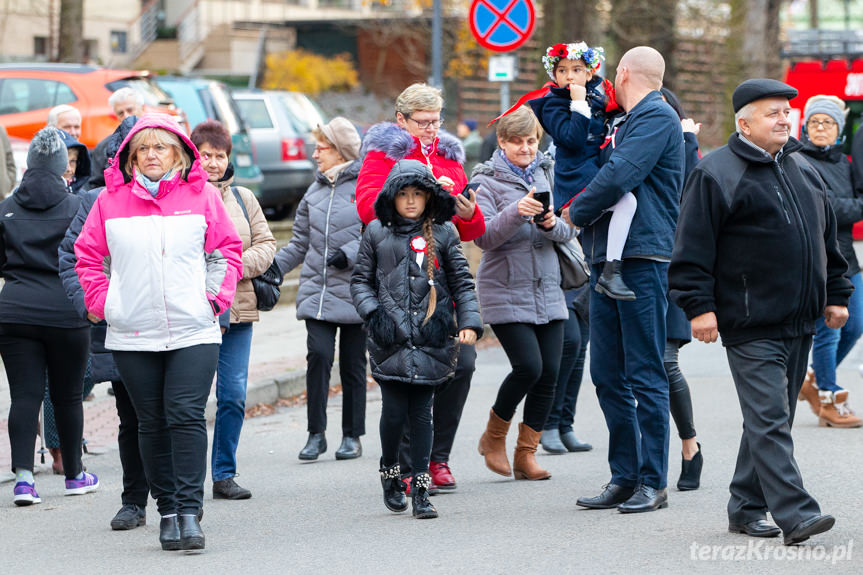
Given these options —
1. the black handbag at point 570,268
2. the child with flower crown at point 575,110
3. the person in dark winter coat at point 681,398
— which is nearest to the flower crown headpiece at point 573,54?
the child with flower crown at point 575,110

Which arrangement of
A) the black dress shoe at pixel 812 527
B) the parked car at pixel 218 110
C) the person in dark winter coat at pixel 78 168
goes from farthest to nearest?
1. the parked car at pixel 218 110
2. the person in dark winter coat at pixel 78 168
3. the black dress shoe at pixel 812 527

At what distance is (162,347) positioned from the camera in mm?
6035

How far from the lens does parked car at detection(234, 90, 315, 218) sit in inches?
755

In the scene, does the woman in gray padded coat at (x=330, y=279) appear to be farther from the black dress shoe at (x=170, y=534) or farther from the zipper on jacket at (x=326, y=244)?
the black dress shoe at (x=170, y=534)

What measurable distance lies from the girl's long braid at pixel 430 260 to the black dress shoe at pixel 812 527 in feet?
6.39

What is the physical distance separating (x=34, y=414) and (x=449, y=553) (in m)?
2.70

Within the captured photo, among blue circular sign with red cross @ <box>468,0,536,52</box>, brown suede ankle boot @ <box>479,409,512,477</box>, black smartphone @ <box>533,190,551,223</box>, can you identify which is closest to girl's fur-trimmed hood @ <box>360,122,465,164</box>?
black smartphone @ <box>533,190,551,223</box>

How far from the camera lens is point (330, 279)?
8.42m

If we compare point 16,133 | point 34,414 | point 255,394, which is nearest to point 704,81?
point 16,133

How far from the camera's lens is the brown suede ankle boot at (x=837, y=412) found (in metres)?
8.86

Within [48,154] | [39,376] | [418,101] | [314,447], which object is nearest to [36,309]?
[39,376]

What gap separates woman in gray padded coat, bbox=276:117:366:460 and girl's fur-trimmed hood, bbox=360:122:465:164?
46.7 inches

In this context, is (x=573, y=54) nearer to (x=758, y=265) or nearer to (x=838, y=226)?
(x=758, y=265)

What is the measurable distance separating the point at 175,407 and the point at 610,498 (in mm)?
2030
